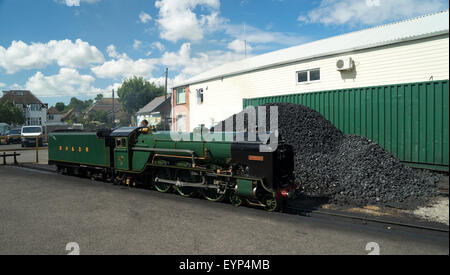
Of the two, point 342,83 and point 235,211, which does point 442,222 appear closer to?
point 235,211

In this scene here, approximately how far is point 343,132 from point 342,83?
8.30 feet

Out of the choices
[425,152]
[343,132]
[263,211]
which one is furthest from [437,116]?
[263,211]

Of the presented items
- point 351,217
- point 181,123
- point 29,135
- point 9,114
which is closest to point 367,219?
point 351,217

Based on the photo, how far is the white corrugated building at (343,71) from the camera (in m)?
10.3

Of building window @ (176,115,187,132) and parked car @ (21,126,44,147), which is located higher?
building window @ (176,115,187,132)

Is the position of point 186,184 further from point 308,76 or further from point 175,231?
point 308,76

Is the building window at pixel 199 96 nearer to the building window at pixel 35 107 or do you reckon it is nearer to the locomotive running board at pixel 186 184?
the locomotive running board at pixel 186 184

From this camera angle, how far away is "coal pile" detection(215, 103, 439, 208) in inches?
295

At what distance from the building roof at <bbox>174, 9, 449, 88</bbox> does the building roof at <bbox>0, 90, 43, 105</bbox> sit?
5852 cm

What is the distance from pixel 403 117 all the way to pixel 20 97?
7061 centimetres

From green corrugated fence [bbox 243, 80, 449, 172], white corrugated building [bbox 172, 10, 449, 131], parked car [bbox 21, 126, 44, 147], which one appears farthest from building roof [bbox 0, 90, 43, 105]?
green corrugated fence [bbox 243, 80, 449, 172]

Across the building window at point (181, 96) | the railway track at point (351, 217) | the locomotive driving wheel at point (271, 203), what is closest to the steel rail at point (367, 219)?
the railway track at point (351, 217)

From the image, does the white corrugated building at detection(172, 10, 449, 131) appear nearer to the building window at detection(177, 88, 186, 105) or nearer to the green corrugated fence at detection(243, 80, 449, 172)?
the green corrugated fence at detection(243, 80, 449, 172)
